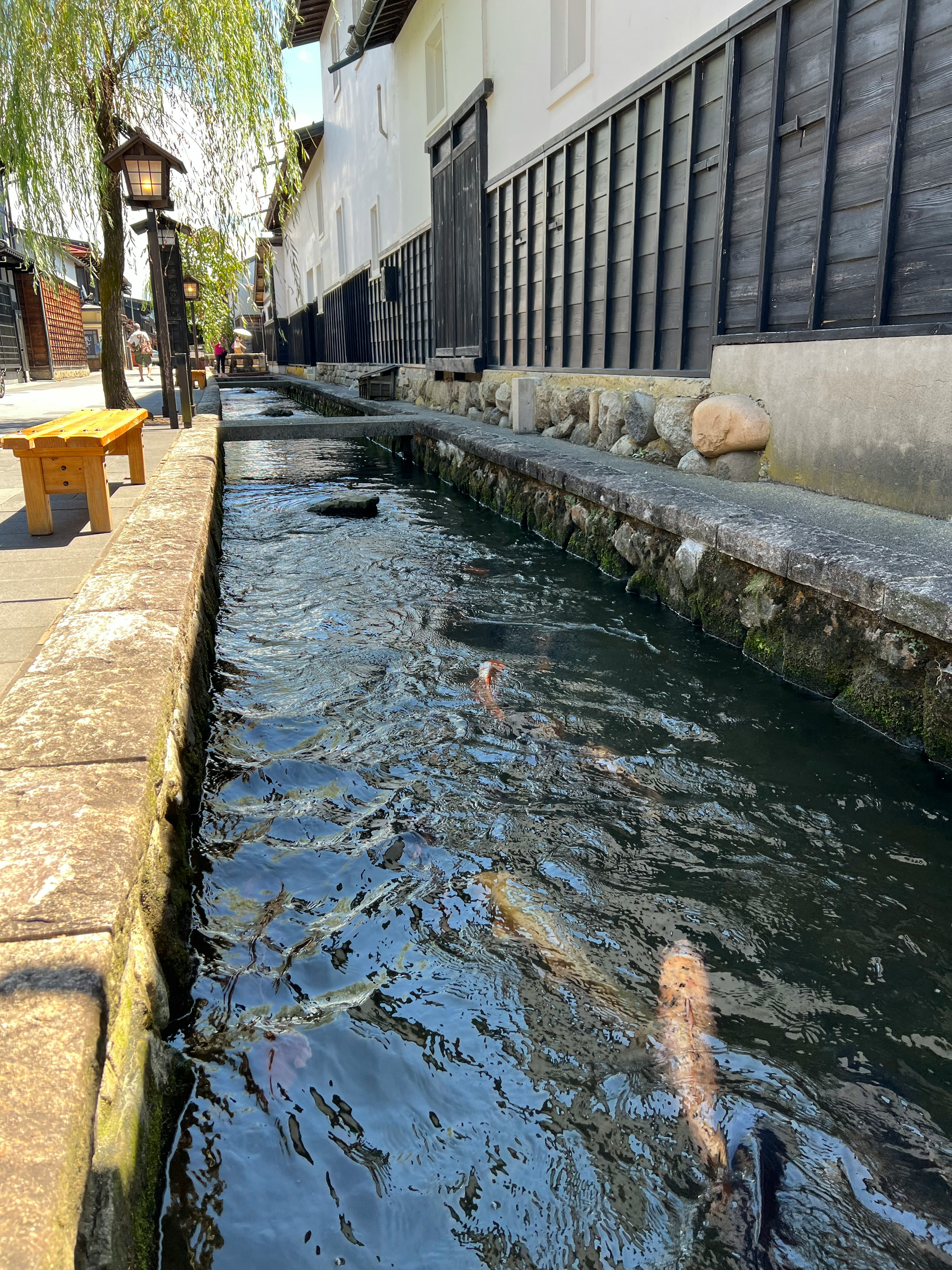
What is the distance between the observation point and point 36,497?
4121 millimetres

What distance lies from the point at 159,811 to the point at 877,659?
7.64 feet

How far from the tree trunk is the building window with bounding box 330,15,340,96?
12364mm

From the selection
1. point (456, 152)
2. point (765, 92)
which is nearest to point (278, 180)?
point (456, 152)

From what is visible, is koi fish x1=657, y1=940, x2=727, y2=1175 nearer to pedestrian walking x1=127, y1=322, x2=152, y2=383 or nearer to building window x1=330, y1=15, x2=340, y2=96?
building window x1=330, y1=15, x2=340, y2=96

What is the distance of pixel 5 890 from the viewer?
4.45ft

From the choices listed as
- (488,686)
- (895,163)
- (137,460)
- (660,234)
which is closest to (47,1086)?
(488,686)

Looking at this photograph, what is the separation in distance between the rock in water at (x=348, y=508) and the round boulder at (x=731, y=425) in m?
3.01

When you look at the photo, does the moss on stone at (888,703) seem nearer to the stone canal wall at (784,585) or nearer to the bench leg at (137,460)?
the stone canal wall at (784,585)

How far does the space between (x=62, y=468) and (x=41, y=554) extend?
20.8 inches

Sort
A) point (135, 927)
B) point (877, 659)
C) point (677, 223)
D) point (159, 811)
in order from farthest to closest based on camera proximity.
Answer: point (677, 223) < point (877, 659) < point (159, 811) < point (135, 927)

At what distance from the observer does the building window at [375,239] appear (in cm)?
1697

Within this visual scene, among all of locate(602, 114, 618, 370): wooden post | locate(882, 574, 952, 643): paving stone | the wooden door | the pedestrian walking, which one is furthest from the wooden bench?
the pedestrian walking

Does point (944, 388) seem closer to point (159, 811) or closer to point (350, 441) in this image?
point (159, 811)

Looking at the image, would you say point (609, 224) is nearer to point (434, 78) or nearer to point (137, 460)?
point (137, 460)
